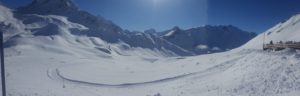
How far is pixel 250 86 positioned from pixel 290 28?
64.5m

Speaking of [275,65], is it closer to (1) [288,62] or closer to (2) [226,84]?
(1) [288,62]

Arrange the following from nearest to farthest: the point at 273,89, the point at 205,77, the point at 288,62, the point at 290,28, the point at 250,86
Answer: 1. the point at 273,89
2. the point at 250,86
3. the point at 288,62
4. the point at 205,77
5. the point at 290,28

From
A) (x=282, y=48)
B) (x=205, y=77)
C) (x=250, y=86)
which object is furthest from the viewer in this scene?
(x=205, y=77)

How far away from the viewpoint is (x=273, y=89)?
1078 inches

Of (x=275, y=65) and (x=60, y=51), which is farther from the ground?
(x=60, y=51)

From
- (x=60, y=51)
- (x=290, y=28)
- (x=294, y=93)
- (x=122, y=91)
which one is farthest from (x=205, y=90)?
(x=60, y=51)

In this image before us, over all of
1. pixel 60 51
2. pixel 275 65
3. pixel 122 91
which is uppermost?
pixel 60 51

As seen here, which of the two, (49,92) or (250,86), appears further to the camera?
(49,92)

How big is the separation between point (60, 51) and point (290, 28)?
283 feet

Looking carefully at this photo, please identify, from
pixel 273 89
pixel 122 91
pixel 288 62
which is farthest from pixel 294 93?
pixel 122 91

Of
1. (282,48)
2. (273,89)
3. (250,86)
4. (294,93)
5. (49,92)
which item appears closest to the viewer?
(294,93)

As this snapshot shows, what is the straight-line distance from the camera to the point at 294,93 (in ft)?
81.6

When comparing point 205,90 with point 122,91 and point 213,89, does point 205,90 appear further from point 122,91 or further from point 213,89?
point 122,91

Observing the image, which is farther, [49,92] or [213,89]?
[49,92]
